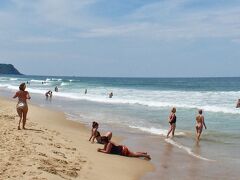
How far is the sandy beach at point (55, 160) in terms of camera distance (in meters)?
7.99

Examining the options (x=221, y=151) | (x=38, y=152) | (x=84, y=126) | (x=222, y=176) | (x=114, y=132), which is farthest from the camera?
(x=84, y=126)

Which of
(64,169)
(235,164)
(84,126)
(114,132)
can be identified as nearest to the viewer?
(64,169)

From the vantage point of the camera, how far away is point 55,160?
9.41m

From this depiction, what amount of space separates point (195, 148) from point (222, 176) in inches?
156

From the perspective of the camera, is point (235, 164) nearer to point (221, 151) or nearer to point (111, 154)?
point (221, 151)

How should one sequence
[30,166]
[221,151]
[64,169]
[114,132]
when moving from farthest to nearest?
[114,132]
[221,151]
[64,169]
[30,166]

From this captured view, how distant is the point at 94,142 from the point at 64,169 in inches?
219

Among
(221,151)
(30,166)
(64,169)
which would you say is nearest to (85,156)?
(64,169)

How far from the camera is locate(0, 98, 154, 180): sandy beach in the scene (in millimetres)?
7992

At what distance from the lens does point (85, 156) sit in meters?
11.0

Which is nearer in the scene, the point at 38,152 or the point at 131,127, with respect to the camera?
the point at 38,152

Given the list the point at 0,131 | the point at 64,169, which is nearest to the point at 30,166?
the point at 64,169

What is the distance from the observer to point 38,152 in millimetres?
9773

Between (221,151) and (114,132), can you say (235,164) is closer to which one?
(221,151)
